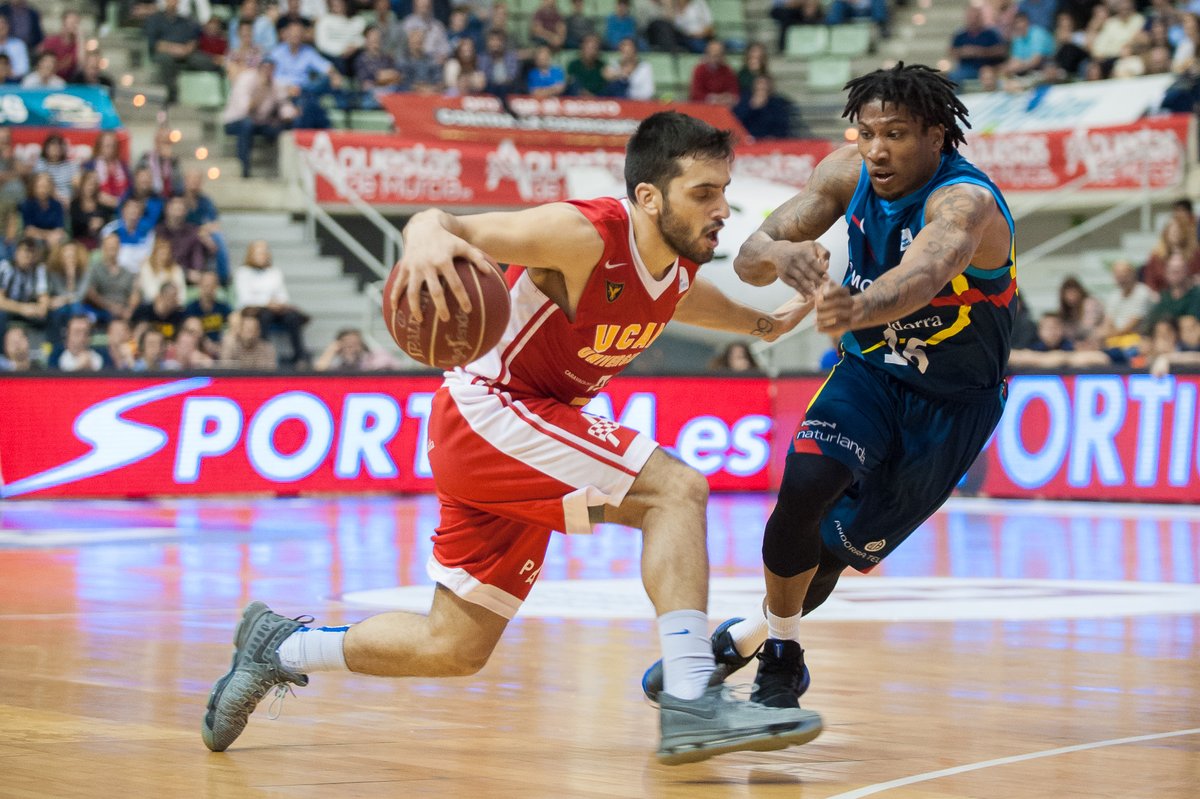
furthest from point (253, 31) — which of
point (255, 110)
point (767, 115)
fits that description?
point (767, 115)

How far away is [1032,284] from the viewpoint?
63.4ft

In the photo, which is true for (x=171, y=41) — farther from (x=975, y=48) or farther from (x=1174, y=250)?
(x=1174, y=250)

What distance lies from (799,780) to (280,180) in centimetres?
1575

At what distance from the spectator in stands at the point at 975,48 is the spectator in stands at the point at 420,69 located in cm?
596

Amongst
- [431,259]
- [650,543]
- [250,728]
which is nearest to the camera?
[431,259]

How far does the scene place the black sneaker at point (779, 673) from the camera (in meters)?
5.23

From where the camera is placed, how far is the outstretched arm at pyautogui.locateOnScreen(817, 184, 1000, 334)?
174 inches

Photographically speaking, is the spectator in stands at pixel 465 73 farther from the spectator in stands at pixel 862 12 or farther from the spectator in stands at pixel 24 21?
the spectator in stands at pixel 862 12

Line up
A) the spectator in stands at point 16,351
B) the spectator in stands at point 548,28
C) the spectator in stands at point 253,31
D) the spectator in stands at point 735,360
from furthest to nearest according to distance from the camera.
Result: the spectator in stands at point 548,28 < the spectator in stands at point 253,31 < the spectator in stands at point 735,360 < the spectator in stands at point 16,351

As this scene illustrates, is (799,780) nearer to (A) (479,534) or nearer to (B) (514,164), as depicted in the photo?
(A) (479,534)

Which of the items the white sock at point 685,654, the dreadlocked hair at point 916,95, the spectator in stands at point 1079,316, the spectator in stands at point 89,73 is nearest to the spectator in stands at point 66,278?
the spectator in stands at point 89,73

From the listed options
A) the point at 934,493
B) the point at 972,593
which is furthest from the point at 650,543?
the point at 972,593

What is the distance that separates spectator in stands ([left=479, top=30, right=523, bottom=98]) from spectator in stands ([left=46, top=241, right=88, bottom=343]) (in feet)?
18.5

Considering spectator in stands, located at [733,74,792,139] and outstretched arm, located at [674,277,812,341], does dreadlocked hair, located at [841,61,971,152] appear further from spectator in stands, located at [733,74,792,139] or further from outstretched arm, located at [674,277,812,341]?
spectator in stands, located at [733,74,792,139]
